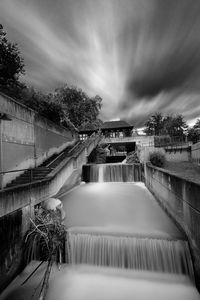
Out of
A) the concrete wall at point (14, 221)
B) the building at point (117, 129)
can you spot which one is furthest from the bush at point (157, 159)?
the building at point (117, 129)

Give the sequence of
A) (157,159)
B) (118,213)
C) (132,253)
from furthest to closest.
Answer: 1. (157,159)
2. (118,213)
3. (132,253)

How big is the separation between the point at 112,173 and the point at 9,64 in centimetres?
1233

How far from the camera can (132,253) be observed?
4.62 metres

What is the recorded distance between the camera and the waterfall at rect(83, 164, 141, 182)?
531 inches

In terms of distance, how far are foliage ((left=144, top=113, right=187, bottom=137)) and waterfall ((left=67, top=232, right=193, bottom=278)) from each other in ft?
149

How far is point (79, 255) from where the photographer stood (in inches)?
196

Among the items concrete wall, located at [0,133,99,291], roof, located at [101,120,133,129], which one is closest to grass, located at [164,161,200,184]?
concrete wall, located at [0,133,99,291]

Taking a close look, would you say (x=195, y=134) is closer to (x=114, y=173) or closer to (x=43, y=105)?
(x=114, y=173)

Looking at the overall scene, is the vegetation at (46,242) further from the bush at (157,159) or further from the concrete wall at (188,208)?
the bush at (157,159)

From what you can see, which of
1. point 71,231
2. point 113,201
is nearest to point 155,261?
point 71,231

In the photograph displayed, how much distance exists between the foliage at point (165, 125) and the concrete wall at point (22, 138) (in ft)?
137

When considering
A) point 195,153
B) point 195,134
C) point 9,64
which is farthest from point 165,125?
point 9,64

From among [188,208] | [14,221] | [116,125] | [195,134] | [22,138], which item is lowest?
[14,221]

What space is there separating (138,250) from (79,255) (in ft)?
6.14
